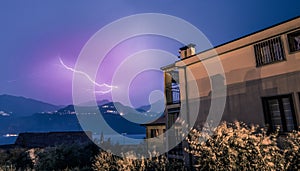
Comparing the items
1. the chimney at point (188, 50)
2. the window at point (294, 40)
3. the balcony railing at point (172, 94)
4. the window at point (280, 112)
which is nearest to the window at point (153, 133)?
the balcony railing at point (172, 94)

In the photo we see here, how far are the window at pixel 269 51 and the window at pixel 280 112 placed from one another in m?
1.69

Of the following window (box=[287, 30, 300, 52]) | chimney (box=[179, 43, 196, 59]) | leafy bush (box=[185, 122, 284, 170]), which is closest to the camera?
leafy bush (box=[185, 122, 284, 170])

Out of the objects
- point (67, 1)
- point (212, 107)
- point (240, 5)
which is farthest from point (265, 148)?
point (240, 5)

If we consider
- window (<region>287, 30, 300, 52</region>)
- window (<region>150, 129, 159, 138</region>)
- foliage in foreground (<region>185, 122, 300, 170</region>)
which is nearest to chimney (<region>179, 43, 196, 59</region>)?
window (<region>287, 30, 300, 52</region>)

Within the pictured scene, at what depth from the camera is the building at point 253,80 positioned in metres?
7.77

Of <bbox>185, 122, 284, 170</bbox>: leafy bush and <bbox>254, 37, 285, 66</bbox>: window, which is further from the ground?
<bbox>254, 37, 285, 66</bbox>: window

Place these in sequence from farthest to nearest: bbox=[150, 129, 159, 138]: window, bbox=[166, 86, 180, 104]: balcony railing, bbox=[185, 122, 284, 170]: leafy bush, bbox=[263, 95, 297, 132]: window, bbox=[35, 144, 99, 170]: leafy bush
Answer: bbox=[150, 129, 159, 138]: window < bbox=[166, 86, 180, 104]: balcony railing < bbox=[35, 144, 99, 170]: leafy bush < bbox=[263, 95, 297, 132]: window < bbox=[185, 122, 284, 170]: leafy bush

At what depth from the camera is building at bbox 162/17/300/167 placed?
777 cm

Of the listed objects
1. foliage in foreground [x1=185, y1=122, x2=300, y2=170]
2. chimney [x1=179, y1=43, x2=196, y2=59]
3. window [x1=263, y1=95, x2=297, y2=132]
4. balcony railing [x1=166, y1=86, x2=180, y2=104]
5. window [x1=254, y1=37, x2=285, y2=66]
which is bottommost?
foliage in foreground [x1=185, y1=122, x2=300, y2=170]

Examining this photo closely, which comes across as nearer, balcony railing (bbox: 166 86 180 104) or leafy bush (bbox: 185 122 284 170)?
leafy bush (bbox: 185 122 284 170)

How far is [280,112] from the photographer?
7.99 meters

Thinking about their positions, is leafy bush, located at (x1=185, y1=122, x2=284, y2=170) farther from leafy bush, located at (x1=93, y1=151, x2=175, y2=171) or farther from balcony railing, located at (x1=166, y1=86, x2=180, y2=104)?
balcony railing, located at (x1=166, y1=86, x2=180, y2=104)

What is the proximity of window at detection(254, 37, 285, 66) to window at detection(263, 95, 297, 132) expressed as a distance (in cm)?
169

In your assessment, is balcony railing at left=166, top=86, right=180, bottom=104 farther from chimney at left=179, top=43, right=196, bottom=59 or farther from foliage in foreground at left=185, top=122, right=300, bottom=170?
foliage in foreground at left=185, top=122, right=300, bottom=170
